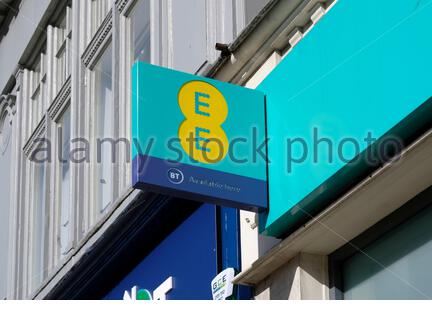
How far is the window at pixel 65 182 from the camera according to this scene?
12578 millimetres

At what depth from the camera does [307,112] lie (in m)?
7.61

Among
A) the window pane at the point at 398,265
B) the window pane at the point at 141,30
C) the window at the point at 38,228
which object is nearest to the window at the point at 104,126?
the window pane at the point at 141,30

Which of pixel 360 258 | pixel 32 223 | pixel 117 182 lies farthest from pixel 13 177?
pixel 360 258

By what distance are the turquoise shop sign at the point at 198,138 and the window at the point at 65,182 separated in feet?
14.7

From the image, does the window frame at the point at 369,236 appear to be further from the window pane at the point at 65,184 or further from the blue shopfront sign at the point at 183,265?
A: the window pane at the point at 65,184

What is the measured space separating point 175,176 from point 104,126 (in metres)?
4.66

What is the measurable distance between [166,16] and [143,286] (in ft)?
7.79

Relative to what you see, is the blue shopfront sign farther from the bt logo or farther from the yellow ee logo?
the bt logo

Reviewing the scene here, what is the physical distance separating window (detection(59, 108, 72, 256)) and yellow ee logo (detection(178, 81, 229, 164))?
176 inches

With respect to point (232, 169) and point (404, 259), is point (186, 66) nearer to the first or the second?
point (232, 169)

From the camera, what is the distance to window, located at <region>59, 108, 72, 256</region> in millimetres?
12578

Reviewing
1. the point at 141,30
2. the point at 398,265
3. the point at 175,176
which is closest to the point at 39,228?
the point at 141,30

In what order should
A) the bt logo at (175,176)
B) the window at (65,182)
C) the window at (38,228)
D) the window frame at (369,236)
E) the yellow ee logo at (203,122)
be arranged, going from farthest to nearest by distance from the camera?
1. the window at (38,228)
2. the window at (65,182)
3. the yellow ee logo at (203,122)
4. the bt logo at (175,176)
5. the window frame at (369,236)

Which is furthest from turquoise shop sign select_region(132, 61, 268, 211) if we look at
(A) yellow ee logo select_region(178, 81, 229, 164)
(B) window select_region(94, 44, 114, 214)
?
(B) window select_region(94, 44, 114, 214)
